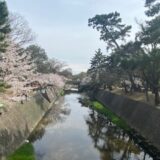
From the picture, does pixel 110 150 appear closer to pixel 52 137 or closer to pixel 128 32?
pixel 52 137

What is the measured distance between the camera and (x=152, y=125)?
3092cm

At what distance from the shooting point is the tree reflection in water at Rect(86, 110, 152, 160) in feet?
85.7

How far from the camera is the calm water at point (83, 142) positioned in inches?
1029

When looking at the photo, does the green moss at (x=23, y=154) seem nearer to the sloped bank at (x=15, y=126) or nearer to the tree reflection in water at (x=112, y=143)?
the sloped bank at (x=15, y=126)

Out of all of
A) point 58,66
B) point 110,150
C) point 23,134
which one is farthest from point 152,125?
point 58,66

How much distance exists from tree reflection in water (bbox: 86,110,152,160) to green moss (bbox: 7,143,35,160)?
5189 mm

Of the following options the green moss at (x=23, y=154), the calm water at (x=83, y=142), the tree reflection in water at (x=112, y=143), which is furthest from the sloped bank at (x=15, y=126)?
the tree reflection in water at (x=112, y=143)

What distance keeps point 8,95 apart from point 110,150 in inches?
357

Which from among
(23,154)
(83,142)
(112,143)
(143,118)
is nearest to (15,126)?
(23,154)

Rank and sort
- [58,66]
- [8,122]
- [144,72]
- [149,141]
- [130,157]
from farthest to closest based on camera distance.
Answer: [58,66], [144,72], [149,141], [8,122], [130,157]

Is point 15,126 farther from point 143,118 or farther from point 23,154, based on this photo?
point 143,118

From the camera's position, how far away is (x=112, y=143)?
102 ft

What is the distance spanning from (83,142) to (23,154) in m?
9.27

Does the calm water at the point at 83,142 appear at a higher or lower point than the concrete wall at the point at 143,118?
lower
